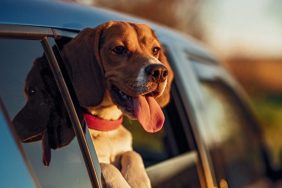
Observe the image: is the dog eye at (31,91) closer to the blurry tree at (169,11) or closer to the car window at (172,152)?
the car window at (172,152)

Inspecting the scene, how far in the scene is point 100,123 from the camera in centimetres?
363

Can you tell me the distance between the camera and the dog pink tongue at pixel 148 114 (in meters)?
3.56

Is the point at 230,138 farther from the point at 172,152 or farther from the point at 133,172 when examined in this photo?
the point at 133,172

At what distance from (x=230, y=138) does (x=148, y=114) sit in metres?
2.74

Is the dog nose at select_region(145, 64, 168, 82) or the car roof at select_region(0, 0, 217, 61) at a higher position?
the car roof at select_region(0, 0, 217, 61)

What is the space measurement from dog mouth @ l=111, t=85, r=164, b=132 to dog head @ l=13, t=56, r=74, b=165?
57 centimetres

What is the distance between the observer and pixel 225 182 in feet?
16.0

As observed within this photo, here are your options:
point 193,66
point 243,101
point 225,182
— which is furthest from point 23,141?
point 243,101

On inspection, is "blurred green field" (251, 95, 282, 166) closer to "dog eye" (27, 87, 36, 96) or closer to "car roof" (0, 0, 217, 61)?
"car roof" (0, 0, 217, 61)

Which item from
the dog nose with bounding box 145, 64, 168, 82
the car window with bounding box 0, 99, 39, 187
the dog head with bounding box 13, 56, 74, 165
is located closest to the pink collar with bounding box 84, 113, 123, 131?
the dog nose with bounding box 145, 64, 168, 82

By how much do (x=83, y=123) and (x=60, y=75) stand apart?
205 mm

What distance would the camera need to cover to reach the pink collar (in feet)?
11.5

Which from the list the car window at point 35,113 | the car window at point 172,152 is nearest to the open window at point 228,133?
the car window at point 172,152

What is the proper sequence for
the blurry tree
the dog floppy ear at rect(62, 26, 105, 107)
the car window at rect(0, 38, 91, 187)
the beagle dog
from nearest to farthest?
the car window at rect(0, 38, 91, 187) < the dog floppy ear at rect(62, 26, 105, 107) < the beagle dog < the blurry tree
